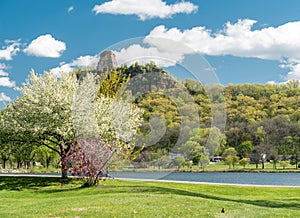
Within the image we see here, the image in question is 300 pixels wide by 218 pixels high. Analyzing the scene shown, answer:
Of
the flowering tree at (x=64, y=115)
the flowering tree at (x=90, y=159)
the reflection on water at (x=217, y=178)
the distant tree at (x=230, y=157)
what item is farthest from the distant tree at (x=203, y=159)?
the flowering tree at (x=90, y=159)

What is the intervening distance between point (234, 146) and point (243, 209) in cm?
6427

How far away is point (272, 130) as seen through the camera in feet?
247

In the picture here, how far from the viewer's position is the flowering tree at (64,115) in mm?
22219

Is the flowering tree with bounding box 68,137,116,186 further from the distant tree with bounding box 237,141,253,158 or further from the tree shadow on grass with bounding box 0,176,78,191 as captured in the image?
the distant tree with bounding box 237,141,253,158

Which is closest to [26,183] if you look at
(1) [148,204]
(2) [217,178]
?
(1) [148,204]

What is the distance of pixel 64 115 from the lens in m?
22.5

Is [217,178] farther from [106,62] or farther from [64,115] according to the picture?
[64,115]

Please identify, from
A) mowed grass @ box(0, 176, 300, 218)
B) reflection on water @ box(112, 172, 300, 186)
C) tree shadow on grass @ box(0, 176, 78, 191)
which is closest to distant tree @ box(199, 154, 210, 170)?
reflection on water @ box(112, 172, 300, 186)

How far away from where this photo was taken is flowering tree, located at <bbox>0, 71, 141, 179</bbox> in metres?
22.2

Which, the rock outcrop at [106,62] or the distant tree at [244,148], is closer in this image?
the rock outcrop at [106,62]

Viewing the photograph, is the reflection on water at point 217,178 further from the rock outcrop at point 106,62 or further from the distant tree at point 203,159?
the rock outcrop at point 106,62

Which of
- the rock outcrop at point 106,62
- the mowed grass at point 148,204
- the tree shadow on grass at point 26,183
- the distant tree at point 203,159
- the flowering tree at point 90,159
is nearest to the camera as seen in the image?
the mowed grass at point 148,204

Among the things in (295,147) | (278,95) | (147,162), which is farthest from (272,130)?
(147,162)

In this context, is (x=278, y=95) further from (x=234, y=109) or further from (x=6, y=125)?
(x=6, y=125)
